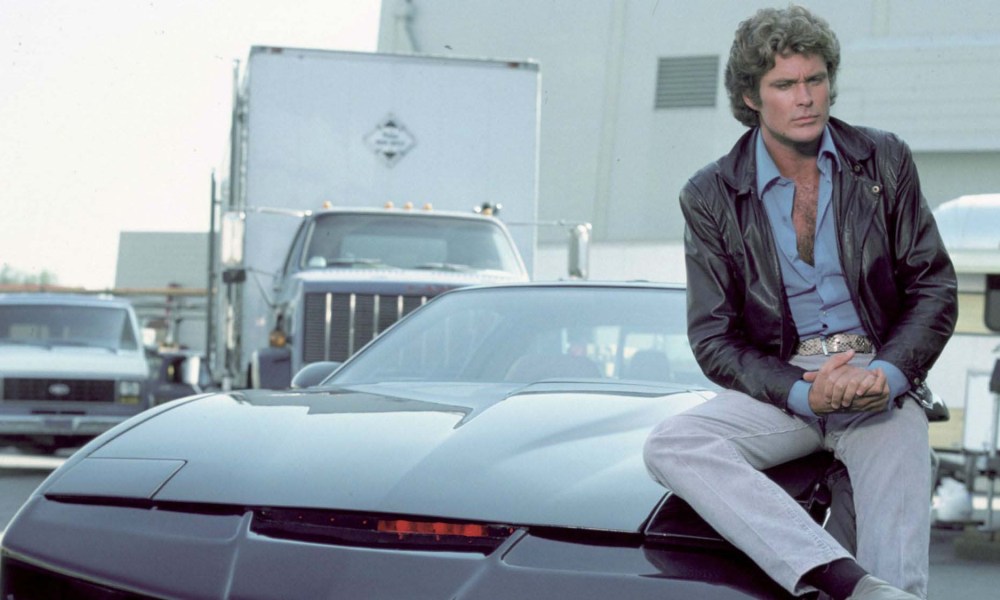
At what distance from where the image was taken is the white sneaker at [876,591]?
9.18 feet

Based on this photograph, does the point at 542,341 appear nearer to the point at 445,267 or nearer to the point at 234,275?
the point at 445,267

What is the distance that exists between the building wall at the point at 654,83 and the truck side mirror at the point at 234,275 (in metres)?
13.6

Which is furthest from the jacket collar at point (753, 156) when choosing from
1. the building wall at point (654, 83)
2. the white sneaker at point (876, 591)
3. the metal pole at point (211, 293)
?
the building wall at point (654, 83)

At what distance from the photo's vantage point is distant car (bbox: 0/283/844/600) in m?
3.01

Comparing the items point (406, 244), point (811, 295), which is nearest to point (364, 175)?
point (406, 244)

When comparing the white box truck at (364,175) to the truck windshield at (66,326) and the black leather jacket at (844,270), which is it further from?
the black leather jacket at (844,270)

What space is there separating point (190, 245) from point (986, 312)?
115 ft

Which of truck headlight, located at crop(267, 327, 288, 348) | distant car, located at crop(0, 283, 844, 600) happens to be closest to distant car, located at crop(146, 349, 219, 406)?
truck headlight, located at crop(267, 327, 288, 348)

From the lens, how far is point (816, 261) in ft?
11.0

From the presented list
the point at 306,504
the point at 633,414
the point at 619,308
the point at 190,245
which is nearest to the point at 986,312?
the point at 619,308

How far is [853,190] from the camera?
10.9 ft

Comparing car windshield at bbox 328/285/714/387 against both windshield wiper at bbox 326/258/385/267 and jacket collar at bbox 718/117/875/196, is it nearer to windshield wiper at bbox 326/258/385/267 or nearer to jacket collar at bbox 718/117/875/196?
jacket collar at bbox 718/117/875/196

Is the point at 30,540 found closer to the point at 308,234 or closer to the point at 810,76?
the point at 810,76

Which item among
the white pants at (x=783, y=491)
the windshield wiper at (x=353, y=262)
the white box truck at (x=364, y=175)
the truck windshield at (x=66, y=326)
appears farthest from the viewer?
the truck windshield at (x=66, y=326)
